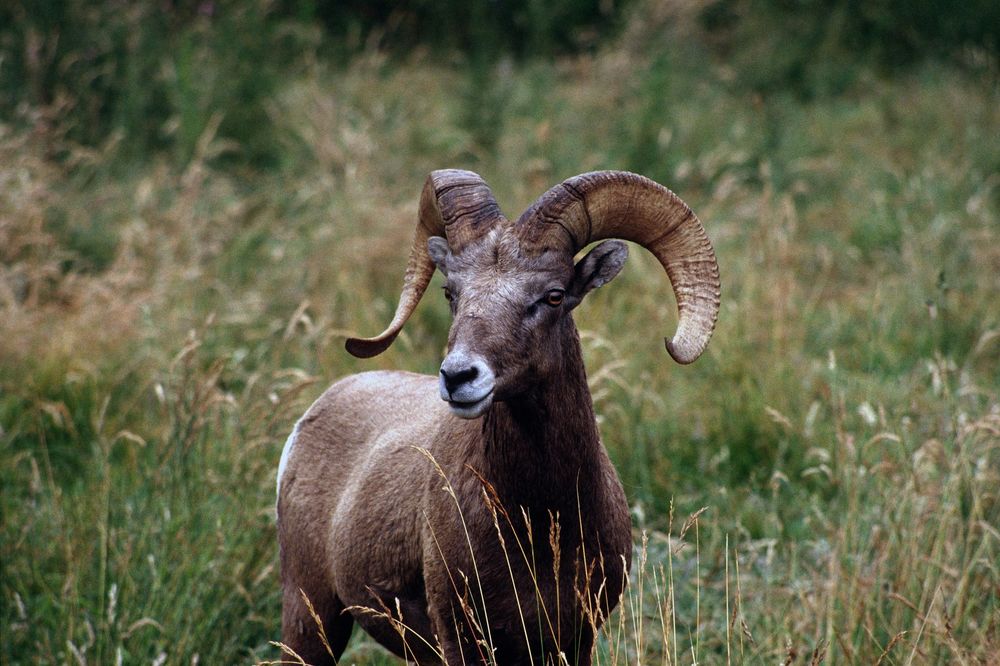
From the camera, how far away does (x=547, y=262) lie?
3.59m

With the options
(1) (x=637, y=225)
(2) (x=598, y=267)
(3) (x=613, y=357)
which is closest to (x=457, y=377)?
(2) (x=598, y=267)

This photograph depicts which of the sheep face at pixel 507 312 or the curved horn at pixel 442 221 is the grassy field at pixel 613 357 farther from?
the curved horn at pixel 442 221

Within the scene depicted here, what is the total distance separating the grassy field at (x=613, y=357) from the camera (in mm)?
4637

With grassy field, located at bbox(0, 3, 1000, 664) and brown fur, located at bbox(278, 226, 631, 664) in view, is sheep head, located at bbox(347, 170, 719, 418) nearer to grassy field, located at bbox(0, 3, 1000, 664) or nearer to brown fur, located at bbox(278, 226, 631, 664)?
brown fur, located at bbox(278, 226, 631, 664)

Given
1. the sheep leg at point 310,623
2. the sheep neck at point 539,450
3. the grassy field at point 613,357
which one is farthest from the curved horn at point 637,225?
the sheep leg at point 310,623

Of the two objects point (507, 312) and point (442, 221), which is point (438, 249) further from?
point (507, 312)

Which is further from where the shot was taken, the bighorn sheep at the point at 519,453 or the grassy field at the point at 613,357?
the grassy field at the point at 613,357

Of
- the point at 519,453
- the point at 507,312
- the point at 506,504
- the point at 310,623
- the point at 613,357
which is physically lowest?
the point at 310,623

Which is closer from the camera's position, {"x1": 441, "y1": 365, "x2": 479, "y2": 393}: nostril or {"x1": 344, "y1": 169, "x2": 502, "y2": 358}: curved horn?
{"x1": 441, "y1": 365, "x2": 479, "y2": 393}: nostril

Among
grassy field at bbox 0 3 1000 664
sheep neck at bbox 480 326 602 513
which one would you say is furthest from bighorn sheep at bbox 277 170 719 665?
grassy field at bbox 0 3 1000 664

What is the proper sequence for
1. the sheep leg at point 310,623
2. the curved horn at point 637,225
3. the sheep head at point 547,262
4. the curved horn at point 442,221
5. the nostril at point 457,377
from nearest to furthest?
the nostril at point 457,377 < the sheep head at point 547,262 < the curved horn at point 637,225 < the curved horn at point 442,221 < the sheep leg at point 310,623

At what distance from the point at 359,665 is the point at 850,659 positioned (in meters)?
2.10

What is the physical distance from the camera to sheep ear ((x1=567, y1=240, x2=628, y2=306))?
12.3ft

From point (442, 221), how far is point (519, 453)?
0.90 metres
